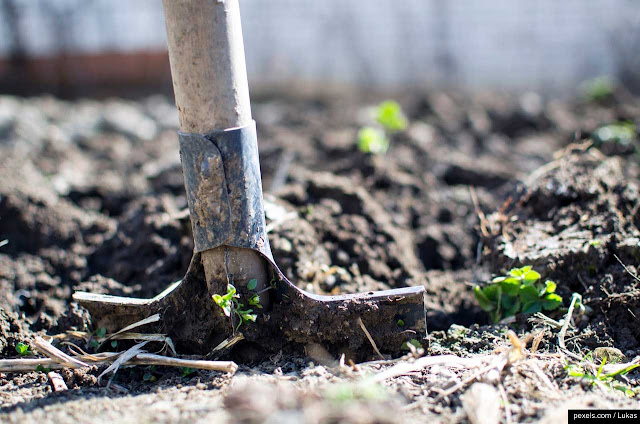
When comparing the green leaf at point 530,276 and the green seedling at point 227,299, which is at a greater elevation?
the green seedling at point 227,299

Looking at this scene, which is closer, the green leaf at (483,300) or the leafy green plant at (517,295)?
the leafy green plant at (517,295)

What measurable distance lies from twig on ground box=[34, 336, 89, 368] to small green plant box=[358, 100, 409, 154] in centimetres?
250

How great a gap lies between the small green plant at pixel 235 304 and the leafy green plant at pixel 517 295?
0.93m

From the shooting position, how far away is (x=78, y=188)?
378 centimetres

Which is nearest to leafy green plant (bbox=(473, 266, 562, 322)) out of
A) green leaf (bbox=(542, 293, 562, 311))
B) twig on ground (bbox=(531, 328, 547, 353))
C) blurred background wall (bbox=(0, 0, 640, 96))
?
green leaf (bbox=(542, 293, 562, 311))

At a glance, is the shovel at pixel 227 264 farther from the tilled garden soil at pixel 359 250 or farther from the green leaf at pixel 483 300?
the green leaf at pixel 483 300

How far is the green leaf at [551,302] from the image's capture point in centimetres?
216

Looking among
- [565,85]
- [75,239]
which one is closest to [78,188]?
[75,239]

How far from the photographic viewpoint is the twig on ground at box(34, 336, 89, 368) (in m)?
1.90

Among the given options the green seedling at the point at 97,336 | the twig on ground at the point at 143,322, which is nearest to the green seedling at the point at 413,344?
the twig on ground at the point at 143,322

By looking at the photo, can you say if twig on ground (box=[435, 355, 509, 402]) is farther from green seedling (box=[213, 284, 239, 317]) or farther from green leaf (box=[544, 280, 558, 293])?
green seedling (box=[213, 284, 239, 317])

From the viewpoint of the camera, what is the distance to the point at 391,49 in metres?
7.84

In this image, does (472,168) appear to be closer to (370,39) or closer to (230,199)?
(230,199)

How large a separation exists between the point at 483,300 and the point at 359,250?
2.10 feet
